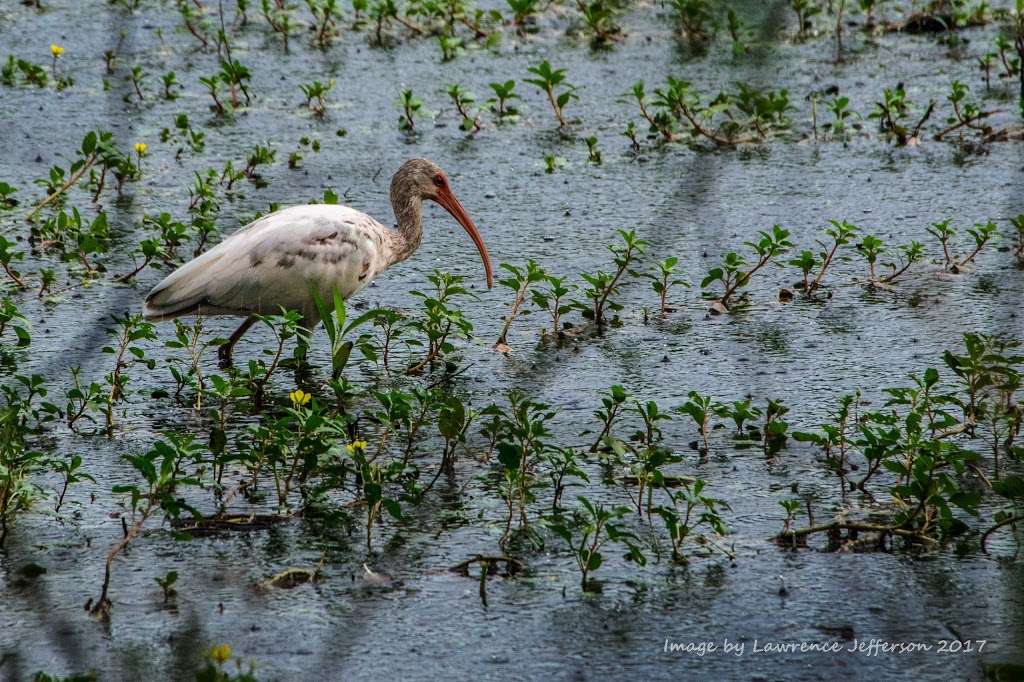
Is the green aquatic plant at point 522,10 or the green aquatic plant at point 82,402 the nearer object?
the green aquatic plant at point 82,402

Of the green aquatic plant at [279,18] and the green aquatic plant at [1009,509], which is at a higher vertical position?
the green aquatic plant at [279,18]

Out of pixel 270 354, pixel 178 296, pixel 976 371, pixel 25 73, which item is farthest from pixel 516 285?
pixel 25 73

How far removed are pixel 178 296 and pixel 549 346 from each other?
146 cm

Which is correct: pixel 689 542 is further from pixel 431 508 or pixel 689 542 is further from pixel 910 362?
pixel 910 362

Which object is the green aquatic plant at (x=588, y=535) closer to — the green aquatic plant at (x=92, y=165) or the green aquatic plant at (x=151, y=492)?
the green aquatic plant at (x=151, y=492)

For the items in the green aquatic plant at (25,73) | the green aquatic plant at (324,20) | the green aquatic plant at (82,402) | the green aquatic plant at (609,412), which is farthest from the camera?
the green aquatic plant at (324,20)

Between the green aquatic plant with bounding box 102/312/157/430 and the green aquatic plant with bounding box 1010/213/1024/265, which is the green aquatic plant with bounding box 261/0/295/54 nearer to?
the green aquatic plant with bounding box 102/312/157/430

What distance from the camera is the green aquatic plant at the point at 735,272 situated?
236 inches

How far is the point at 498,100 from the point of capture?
870 centimetres

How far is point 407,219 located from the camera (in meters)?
6.46

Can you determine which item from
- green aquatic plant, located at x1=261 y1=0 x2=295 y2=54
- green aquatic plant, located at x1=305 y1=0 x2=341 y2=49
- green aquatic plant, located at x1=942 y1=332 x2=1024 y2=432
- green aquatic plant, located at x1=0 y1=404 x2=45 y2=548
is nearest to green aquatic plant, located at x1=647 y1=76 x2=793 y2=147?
green aquatic plant, located at x1=305 y1=0 x2=341 y2=49

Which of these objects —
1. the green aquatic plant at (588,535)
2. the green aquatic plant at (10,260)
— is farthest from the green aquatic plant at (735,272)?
the green aquatic plant at (10,260)

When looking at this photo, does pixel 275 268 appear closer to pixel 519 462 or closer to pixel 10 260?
pixel 10 260

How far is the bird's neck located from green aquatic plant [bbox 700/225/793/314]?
1.26 metres
